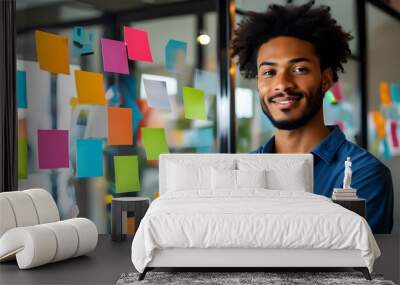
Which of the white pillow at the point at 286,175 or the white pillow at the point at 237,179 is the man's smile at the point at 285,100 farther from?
the white pillow at the point at 237,179

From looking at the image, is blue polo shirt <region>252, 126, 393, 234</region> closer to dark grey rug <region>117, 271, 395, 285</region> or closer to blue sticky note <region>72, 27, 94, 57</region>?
dark grey rug <region>117, 271, 395, 285</region>

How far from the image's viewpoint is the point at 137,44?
249 inches

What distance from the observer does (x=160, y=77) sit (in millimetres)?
6375

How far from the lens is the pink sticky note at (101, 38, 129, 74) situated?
6152 mm

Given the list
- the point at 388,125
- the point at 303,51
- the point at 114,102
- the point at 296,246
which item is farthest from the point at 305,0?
the point at 296,246

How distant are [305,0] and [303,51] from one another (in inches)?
21.9

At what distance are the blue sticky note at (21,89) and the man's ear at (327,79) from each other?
310cm

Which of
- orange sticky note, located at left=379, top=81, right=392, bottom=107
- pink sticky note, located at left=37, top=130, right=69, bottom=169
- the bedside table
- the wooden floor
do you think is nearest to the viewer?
the wooden floor

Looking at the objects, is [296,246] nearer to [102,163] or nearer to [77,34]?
[102,163]

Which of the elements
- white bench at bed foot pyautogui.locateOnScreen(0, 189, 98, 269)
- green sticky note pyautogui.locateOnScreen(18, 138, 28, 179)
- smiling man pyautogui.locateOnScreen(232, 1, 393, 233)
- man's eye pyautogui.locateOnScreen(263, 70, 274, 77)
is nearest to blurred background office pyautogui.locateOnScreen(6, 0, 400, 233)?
green sticky note pyautogui.locateOnScreen(18, 138, 28, 179)

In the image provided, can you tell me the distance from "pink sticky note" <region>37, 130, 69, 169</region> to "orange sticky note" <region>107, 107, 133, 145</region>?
1.58 feet

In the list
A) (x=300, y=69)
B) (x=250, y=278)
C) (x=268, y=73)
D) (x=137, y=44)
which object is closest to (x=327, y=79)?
(x=300, y=69)

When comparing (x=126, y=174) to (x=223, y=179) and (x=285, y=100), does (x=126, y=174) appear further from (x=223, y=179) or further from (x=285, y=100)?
(x=285, y=100)

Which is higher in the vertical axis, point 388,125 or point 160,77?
point 160,77
